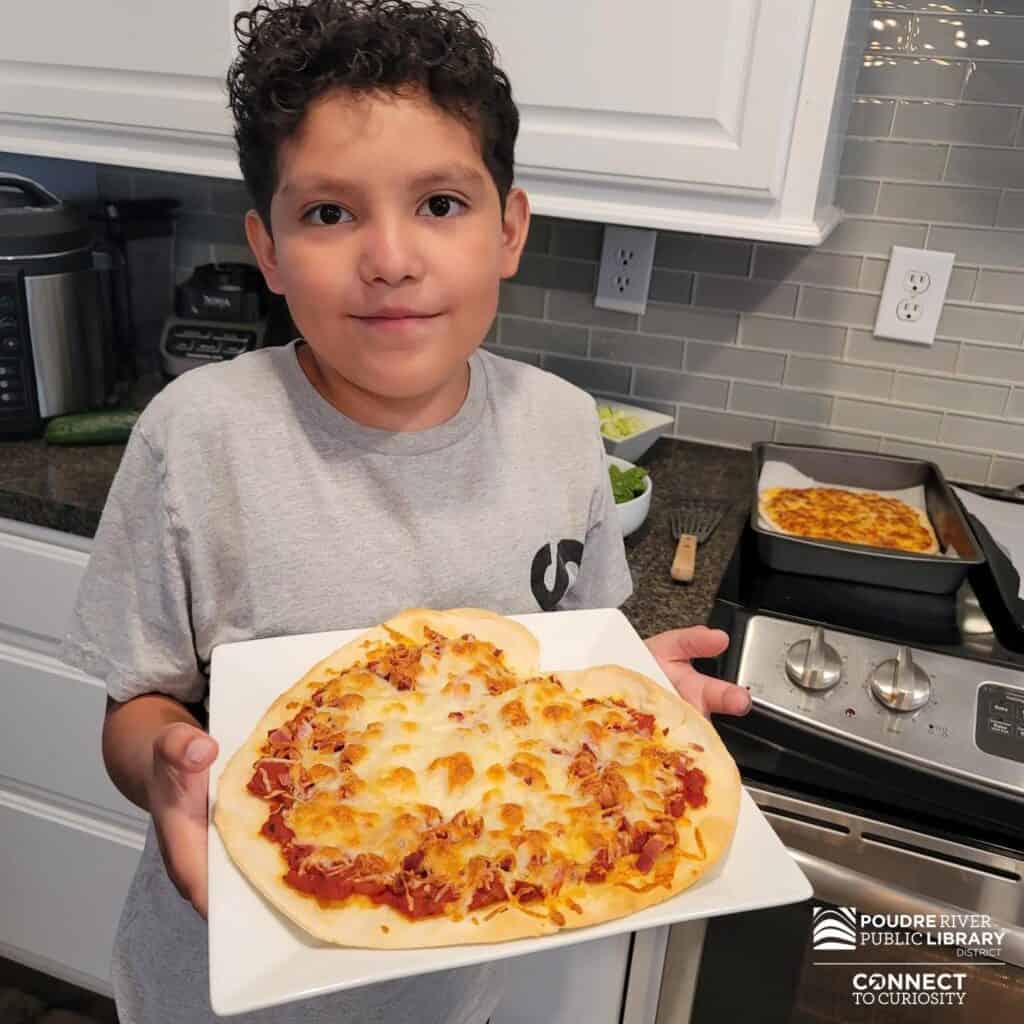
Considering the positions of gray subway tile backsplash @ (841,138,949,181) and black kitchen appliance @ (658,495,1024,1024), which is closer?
black kitchen appliance @ (658,495,1024,1024)

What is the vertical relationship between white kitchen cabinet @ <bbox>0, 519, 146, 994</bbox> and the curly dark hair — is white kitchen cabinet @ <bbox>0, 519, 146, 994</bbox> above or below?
below

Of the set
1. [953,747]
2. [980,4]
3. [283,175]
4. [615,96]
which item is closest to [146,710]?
[283,175]

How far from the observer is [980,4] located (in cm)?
133

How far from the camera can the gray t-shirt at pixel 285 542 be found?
2.66 feet

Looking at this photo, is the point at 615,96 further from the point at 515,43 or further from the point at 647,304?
the point at 647,304

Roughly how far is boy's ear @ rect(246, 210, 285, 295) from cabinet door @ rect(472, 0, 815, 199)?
20.5 inches

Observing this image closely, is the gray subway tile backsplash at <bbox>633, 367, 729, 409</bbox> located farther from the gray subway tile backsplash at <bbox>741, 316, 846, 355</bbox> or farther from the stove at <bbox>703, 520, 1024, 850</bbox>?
the stove at <bbox>703, 520, 1024, 850</bbox>

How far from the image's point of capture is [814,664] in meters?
1.00

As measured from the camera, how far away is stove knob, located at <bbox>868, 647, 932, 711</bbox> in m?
0.96

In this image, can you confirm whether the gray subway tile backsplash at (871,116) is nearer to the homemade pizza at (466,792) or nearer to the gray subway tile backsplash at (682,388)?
the gray subway tile backsplash at (682,388)

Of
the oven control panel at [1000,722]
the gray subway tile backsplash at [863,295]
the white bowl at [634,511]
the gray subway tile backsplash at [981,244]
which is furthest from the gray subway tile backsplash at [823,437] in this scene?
the oven control panel at [1000,722]

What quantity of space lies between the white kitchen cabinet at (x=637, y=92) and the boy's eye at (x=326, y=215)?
56cm

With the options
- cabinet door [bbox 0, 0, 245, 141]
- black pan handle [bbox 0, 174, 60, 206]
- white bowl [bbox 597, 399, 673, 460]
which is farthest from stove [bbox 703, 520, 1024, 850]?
black pan handle [bbox 0, 174, 60, 206]

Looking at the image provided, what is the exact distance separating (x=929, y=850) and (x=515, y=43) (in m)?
1.11
